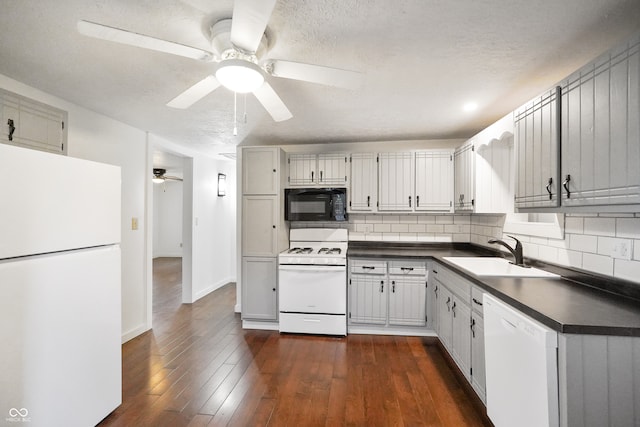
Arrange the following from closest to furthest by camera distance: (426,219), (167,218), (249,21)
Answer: (249,21)
(426,219)
(167,218)

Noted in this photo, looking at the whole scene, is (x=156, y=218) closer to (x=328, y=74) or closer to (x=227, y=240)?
(x=227, y=240)

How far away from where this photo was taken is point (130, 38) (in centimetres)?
120

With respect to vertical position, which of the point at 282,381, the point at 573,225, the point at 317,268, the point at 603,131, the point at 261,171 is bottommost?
the point at 282,381

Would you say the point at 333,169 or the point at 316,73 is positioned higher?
the point at 316,73

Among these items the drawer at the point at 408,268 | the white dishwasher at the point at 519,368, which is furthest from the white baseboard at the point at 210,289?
the white dishwasher at the point at 519,368

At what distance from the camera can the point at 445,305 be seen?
2617 mm

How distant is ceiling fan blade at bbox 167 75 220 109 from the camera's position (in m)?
1.57

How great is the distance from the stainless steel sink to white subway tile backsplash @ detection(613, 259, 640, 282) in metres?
0.43

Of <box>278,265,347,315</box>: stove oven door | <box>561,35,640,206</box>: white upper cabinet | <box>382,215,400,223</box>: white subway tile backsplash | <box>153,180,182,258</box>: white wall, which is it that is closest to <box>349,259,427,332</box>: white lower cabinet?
<box>278,265,347,315</box>: stove oven door

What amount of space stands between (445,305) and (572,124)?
68.1 inches

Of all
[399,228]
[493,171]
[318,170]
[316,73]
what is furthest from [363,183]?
[316,73]

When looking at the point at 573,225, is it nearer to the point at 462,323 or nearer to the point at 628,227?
the point at 628,227

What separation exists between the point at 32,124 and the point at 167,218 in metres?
6.90

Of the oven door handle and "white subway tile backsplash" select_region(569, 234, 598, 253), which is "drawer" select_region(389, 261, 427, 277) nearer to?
the oven door handle
